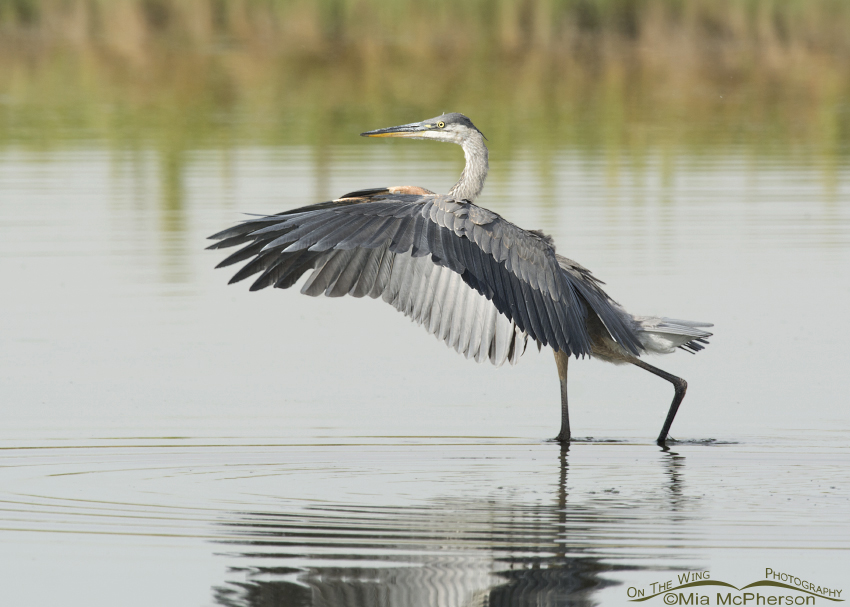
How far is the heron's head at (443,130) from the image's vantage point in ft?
32.7

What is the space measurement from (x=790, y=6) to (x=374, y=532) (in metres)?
29.8

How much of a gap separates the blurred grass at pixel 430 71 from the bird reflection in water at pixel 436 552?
53.5 feet

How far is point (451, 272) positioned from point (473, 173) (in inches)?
57.2

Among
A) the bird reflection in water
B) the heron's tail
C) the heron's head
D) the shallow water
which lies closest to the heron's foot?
the shallow water

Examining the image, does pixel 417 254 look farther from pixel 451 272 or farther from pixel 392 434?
pixel 392 434

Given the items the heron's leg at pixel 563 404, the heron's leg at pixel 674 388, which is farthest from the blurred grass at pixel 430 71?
the heron's leg at pixel 563 404

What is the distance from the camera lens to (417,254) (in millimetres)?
7449

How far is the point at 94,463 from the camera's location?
8.08 meters

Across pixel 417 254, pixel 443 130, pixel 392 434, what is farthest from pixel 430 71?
pixel 417 254

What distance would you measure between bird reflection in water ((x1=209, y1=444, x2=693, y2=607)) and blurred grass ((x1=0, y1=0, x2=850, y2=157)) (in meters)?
16.3

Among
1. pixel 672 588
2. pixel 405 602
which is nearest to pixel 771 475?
pixel 672 588

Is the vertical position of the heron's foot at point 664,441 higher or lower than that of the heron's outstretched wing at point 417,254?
lower

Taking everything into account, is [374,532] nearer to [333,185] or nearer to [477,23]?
[333,185]

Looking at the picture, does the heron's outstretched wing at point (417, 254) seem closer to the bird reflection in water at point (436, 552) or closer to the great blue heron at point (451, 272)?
the great blue heron at point (451, 272)
